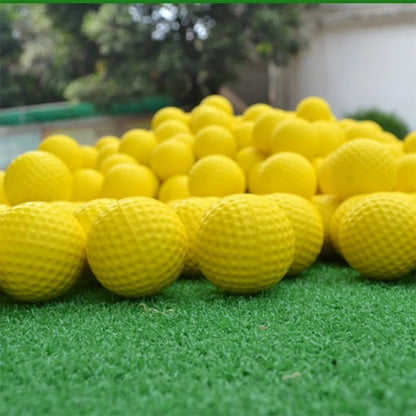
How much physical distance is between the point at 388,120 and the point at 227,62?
2.88 metres

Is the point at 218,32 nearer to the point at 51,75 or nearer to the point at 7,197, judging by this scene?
the point at 51,75

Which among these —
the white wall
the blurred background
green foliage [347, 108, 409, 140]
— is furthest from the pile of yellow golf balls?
the white wall

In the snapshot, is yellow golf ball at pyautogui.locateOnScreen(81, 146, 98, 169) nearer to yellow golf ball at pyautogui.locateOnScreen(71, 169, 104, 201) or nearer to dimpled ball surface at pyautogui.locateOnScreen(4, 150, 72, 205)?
yellow golf ball at pyautogui.locateOnScreen(71, 169, 104, 201)

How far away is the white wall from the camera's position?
22.1 feet

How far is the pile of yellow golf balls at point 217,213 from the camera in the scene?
1180 millimetres

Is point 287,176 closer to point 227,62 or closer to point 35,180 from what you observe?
point 35,180

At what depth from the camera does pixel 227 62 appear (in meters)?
8.13

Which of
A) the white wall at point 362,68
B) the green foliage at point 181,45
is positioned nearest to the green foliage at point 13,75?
the green foliage at point 181,45

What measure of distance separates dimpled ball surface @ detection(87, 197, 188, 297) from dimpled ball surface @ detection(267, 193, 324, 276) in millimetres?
328

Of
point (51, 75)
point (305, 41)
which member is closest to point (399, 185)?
point (305, 41)

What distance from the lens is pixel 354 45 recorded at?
24.5 feet

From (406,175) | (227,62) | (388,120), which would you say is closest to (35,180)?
(406,175)

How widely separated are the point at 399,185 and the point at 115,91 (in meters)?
7.37

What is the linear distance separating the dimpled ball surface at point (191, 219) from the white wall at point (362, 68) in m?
5.90
